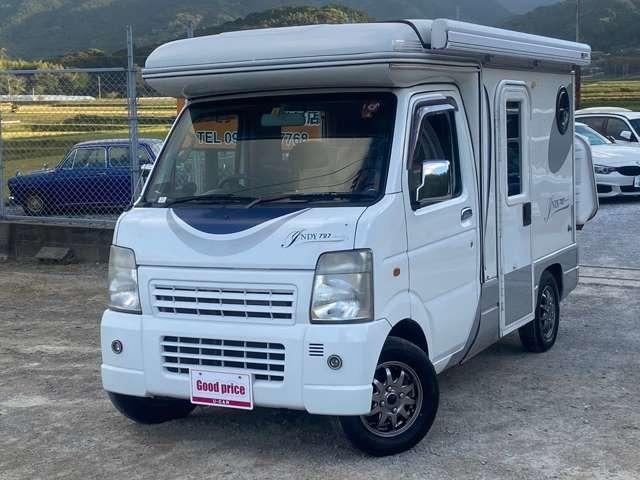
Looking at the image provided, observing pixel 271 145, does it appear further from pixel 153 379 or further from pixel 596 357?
pixel 596 357

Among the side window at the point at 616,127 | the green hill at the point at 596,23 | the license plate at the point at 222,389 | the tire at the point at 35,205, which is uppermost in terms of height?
the green hill at the point at 596,23

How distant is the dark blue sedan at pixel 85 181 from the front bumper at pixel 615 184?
25.0 ft

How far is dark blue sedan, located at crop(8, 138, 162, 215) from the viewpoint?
14.8m

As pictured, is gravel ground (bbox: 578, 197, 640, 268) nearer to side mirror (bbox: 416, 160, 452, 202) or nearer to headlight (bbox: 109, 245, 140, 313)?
side mirror (bbox: 416, 160, 452, 202)

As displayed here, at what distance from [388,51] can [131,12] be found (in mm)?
109622

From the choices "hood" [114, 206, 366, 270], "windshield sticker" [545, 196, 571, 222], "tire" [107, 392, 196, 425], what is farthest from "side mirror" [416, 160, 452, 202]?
"windshield sticker" [545, 196, 571, 222]

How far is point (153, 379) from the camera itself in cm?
540

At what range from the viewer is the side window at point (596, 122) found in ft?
61.4

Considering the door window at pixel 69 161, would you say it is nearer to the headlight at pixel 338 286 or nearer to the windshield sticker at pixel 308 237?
the windshield sticker at pixel 308 237

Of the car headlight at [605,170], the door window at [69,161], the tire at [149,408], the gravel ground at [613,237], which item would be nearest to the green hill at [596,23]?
the car headlight at [605,170]

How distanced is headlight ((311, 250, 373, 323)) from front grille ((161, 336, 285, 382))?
1.02ft

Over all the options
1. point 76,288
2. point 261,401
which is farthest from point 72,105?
point 261,401

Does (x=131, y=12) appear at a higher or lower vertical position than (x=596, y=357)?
higher

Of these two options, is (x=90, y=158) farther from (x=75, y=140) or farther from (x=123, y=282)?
(x=123, y=282)
